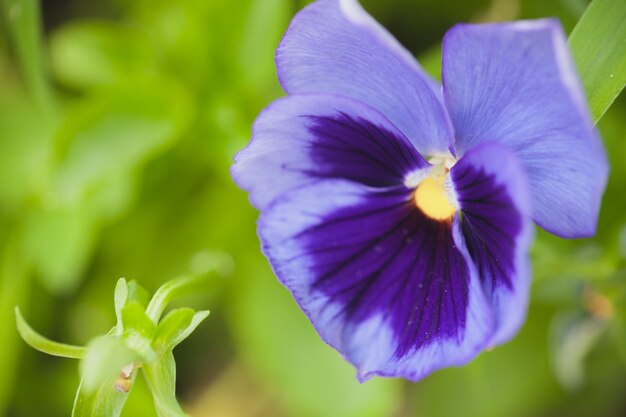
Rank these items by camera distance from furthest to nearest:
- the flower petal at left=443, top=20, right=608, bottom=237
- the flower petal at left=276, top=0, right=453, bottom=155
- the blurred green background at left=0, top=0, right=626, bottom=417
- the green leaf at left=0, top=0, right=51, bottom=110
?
the blurred green background at left=0, top=0, right=626, bottom=417, the green leaf at left=0, top=0, right=51, bottom=110, the flower petal at left=276, top=0, right=453, bottom=155, the flower petal at left=443, top=20, right=608, bottom=237

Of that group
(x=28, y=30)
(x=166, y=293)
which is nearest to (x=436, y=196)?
(x=166, y=293)

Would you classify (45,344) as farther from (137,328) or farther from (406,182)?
(406,182)

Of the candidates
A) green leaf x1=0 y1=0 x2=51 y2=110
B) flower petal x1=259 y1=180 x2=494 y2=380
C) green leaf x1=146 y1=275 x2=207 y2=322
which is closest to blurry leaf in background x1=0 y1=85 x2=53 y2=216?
green leaf x1=0 y1=0 x2=51 y2=110

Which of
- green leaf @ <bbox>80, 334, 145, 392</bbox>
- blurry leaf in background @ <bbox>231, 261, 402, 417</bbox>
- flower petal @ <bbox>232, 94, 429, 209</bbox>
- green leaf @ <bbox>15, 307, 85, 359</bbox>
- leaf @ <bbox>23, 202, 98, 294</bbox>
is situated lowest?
blurry leaf in background @ <bbox>231, 261, 402, 417</bbox>

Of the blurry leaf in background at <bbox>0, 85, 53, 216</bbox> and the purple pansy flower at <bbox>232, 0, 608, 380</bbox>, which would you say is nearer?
the purple pansy flower at <bbox>232, 0, 608, 380</bbox>

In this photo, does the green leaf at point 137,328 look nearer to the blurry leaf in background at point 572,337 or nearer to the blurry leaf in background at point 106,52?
the blurry leaf in background at point 572,337

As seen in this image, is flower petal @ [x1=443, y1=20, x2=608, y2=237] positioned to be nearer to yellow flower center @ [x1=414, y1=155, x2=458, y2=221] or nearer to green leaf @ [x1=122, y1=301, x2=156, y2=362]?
yellow flower center @ [x1=414, y1=155, x2=458, y2=221]

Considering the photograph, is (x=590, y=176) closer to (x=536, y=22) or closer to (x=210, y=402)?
(x=536, y=22)
